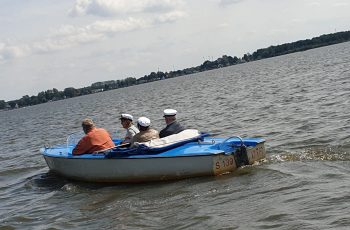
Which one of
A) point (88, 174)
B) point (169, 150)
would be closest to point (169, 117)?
point (169, 150)

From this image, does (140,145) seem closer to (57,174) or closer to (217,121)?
(57,174)

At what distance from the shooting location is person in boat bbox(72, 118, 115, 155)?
38.9 feet

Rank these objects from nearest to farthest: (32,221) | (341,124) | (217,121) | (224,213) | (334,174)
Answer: (224,213) → (334,174) → (32,221) → (341,124) → (217,121)

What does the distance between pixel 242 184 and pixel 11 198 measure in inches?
252

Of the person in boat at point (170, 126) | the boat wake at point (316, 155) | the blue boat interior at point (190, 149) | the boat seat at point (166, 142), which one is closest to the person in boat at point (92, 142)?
the blue boat interior at point (190, 149)

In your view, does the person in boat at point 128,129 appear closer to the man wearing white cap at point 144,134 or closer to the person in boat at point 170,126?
the man wearing white cap at point 144,134

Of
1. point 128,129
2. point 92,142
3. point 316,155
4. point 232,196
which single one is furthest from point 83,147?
point 316,155

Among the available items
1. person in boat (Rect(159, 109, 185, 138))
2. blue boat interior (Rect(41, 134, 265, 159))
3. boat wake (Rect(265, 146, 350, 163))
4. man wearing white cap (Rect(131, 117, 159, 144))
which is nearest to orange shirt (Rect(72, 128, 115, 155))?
blue boat interior (Rect(41, 134, 265, 159))

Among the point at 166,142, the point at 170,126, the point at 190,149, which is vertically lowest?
the point at 190,149

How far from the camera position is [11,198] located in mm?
12555

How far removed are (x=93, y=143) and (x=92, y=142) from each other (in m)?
0.04

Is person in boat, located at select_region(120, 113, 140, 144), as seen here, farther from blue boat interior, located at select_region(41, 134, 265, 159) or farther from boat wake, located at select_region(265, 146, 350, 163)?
boat wake, located at select_region(265, 146, 350, 163)

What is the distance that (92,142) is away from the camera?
467 inches

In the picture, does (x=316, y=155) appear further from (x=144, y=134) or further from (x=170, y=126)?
(x=144, y=134)
